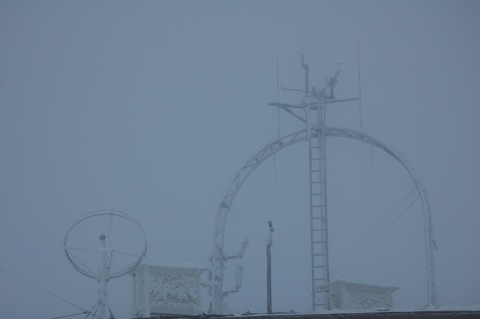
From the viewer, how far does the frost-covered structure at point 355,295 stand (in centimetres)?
3350

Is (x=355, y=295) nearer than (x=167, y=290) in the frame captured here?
No

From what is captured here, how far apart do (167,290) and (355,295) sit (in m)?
6.20

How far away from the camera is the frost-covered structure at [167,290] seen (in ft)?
103

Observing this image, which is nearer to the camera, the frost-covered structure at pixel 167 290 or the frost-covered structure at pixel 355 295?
the frost-covered structure at pixel 167 290

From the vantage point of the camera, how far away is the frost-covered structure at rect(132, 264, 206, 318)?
31328 millimetres

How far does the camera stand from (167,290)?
31641 millimetres

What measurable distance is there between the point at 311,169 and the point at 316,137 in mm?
1571

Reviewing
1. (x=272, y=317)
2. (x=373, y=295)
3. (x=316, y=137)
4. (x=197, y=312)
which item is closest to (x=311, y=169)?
(x=316, y=137)

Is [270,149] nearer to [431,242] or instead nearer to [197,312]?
[431,242]

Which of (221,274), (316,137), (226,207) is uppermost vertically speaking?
(316,137)

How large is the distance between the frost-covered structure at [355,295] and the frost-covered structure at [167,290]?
15.0 feet

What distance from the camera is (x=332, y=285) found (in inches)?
1331

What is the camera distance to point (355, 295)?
1330 inches

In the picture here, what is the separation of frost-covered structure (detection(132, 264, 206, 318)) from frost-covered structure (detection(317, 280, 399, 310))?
4581mm
